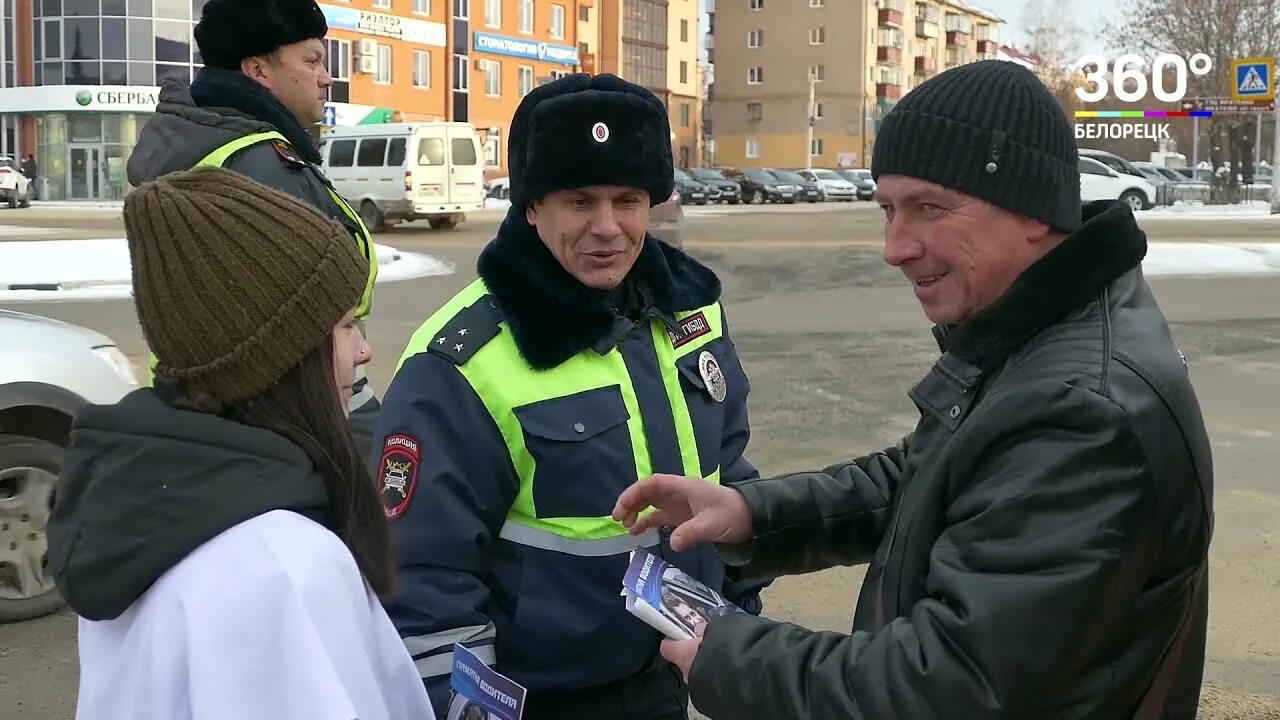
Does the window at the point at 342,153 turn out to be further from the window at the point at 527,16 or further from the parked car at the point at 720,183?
the window at the point at 527,16

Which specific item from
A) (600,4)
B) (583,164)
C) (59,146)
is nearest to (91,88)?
(59,146)

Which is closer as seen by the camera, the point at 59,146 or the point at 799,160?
the point at 59,146

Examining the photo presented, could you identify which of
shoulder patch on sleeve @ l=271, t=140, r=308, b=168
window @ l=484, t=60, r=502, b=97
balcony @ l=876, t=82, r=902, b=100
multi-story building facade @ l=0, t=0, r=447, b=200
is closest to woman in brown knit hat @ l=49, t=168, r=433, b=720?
shoulder patch on sleeve @ l=271, t=140, r=308, b=168

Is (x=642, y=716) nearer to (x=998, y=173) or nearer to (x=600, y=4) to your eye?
(x=998, y=173)

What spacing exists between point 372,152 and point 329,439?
28460 millimetres

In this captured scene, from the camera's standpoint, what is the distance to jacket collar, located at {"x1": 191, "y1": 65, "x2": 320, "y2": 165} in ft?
13.2

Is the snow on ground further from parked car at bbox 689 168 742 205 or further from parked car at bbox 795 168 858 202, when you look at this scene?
parked car at bbox 795 168 858 202

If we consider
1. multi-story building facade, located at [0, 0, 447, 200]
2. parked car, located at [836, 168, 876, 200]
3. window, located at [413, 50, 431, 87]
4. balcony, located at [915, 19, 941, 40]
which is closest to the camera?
multi-story building facade, located at [0, 0, 447, 200]

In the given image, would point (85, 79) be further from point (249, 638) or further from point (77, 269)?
point (249, 638)

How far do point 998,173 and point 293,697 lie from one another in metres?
1.17

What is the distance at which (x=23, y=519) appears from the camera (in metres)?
4.92

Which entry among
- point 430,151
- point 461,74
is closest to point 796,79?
point 461,74

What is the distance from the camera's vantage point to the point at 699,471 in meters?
2.60

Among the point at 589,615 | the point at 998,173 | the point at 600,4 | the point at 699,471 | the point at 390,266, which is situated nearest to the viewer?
the point at 998,173
